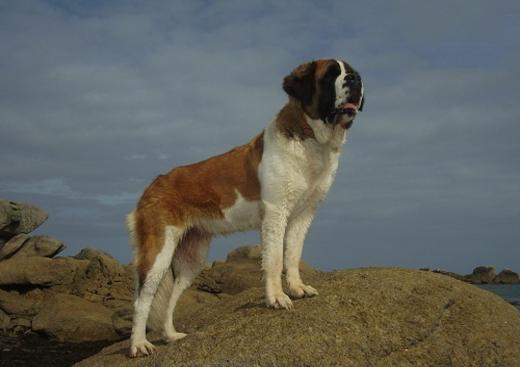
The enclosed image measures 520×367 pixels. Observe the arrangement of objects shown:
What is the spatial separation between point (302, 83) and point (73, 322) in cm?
1229

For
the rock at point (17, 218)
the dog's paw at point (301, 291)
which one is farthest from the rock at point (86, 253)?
the dog's paw at point (301, 291)

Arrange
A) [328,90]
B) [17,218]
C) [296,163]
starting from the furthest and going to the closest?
[17,218]
[296,163]
[328,90]

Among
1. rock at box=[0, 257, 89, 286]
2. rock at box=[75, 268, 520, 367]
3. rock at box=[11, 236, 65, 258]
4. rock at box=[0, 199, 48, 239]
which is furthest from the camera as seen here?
rock at box=[0, 199, 48, 239]

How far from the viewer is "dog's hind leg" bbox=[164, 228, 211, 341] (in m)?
8.18

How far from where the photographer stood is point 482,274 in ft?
290

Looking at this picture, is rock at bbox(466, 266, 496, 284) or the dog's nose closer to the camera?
the dog's nose

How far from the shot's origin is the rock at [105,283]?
2005 centimetres

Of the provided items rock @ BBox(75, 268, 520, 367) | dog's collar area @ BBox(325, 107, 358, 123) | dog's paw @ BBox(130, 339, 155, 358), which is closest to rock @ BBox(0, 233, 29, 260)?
rock @ BBox(75, 268, 520, 367)

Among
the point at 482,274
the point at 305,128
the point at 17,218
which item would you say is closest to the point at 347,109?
the point at 305,128

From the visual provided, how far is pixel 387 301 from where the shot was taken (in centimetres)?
776

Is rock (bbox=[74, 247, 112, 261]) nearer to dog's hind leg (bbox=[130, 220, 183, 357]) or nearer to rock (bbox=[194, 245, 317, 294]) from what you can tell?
rock (bbox=[194, 245, 317, 294])

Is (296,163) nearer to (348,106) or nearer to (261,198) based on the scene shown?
(261,198)

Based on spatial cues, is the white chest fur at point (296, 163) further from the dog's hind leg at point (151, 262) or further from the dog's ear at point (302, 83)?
the dog's hind leg at point (151, 262)

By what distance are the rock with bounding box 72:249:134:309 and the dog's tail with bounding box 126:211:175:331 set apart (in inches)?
471
